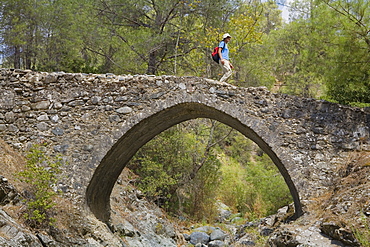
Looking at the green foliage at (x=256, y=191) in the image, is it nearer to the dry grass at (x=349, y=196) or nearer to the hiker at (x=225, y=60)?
the dry grass at (x=349, y=196)

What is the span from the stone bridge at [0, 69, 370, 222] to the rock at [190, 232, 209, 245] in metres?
4.44

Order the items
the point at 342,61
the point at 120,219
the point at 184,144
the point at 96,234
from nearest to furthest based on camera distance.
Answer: the point at 96,234
the point at 342,61
the point at 120,219
the point at 184,144

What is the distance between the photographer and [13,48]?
49.3 ft

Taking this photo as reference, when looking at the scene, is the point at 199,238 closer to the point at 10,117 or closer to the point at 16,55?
the point at 10,117

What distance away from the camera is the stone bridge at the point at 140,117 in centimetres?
870

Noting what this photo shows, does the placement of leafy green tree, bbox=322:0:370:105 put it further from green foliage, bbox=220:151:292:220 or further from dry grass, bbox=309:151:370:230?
green foliage, bbox=220:151:292:220

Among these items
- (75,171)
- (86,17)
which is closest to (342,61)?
(75,171)

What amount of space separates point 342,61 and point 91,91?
5.63 metres

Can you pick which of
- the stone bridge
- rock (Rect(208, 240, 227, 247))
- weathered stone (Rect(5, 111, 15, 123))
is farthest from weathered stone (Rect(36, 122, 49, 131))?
rock (Rect(208, 240, 227, 247))

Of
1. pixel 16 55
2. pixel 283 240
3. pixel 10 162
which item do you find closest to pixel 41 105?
pixel 10 162

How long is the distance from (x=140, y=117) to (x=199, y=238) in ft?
17.9

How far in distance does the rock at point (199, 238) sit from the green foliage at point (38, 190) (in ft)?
18.3

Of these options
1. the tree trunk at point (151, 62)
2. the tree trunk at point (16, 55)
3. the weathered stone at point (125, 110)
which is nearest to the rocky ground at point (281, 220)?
the weathered stone at point (125, 110)

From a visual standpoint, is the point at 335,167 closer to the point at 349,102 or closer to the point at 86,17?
the point at 349,102
